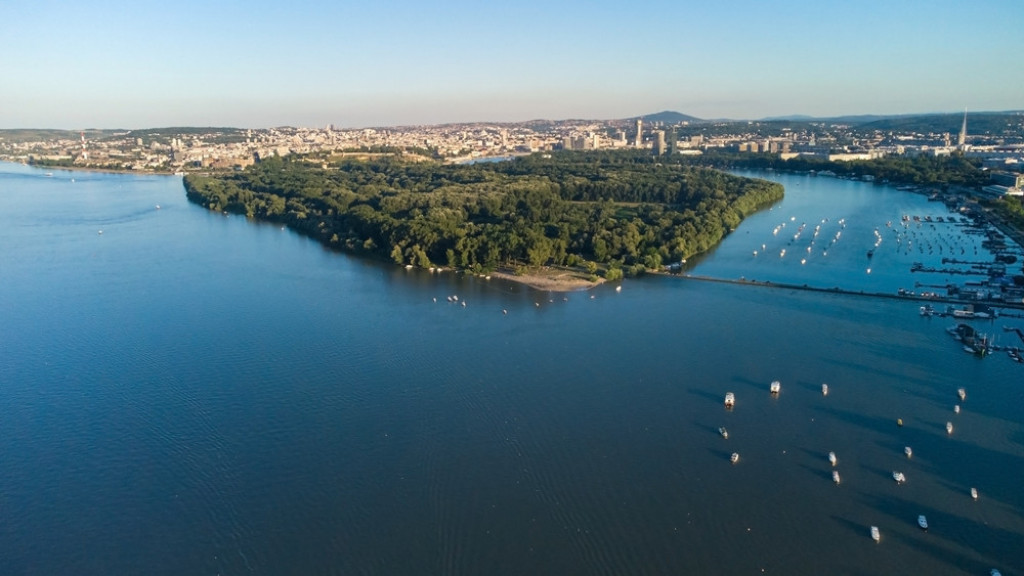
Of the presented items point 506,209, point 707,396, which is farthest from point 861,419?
point 506,209

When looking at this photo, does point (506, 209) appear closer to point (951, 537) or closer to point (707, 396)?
point (707, 396)

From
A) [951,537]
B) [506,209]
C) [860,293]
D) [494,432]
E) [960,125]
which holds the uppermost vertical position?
[960,125]

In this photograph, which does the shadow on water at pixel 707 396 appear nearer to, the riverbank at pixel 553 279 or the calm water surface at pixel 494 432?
the calm water surface at pixel 494 432

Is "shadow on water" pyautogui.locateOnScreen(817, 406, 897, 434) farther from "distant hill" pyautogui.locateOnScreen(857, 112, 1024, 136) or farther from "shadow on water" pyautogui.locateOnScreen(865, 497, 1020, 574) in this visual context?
"distant hill" pyautogui.locateOnScreen(857, 112, 1024, 136)

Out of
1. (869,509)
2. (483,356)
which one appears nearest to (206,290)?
(483,356)

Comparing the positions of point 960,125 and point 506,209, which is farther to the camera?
point 960,125

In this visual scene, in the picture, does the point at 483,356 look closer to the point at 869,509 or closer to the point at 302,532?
the point at 302,532

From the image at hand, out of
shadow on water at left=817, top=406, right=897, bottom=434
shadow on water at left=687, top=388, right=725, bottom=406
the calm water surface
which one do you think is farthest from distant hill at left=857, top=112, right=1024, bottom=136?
shadow on water at left=687, top=388, right=725, bottom=406
